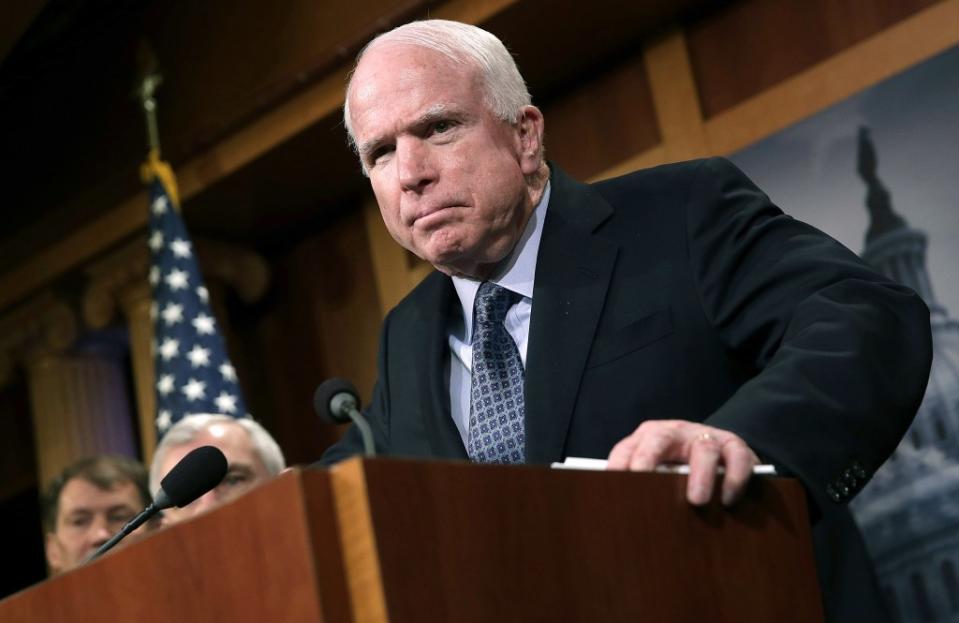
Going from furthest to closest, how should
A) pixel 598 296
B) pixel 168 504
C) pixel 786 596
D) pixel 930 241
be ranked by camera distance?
pixel 930 241, pixel 598 296, pixel 168 504, pixel 786 596

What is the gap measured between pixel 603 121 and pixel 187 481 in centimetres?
345

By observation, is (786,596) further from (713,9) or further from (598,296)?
(713,9)

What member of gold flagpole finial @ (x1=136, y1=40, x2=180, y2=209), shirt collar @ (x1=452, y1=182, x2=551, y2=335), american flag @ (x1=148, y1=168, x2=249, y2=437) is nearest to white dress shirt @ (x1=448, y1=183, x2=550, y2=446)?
shirt collar @ (x1=452, y1=182, x2=551, y2=335)

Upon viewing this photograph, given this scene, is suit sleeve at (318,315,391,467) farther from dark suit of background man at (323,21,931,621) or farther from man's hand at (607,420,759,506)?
man's hand at (607,420,759,506)

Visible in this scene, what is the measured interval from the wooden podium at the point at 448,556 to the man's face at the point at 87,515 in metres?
3.00

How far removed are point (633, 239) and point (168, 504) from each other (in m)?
0.90

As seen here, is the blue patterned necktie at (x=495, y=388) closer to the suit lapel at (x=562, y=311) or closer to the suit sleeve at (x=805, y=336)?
the suit lapel at (x=562, y=311)

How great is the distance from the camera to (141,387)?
601 centimetres

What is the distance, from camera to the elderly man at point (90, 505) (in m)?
4.54

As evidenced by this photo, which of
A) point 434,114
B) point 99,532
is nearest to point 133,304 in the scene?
point 99,532

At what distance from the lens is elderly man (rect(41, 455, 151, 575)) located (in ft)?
14.9

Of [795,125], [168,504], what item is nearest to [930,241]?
[795,125]

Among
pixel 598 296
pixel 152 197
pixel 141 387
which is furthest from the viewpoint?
pixel 141 387

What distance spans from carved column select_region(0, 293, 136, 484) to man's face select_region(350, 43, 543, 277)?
163 inches
